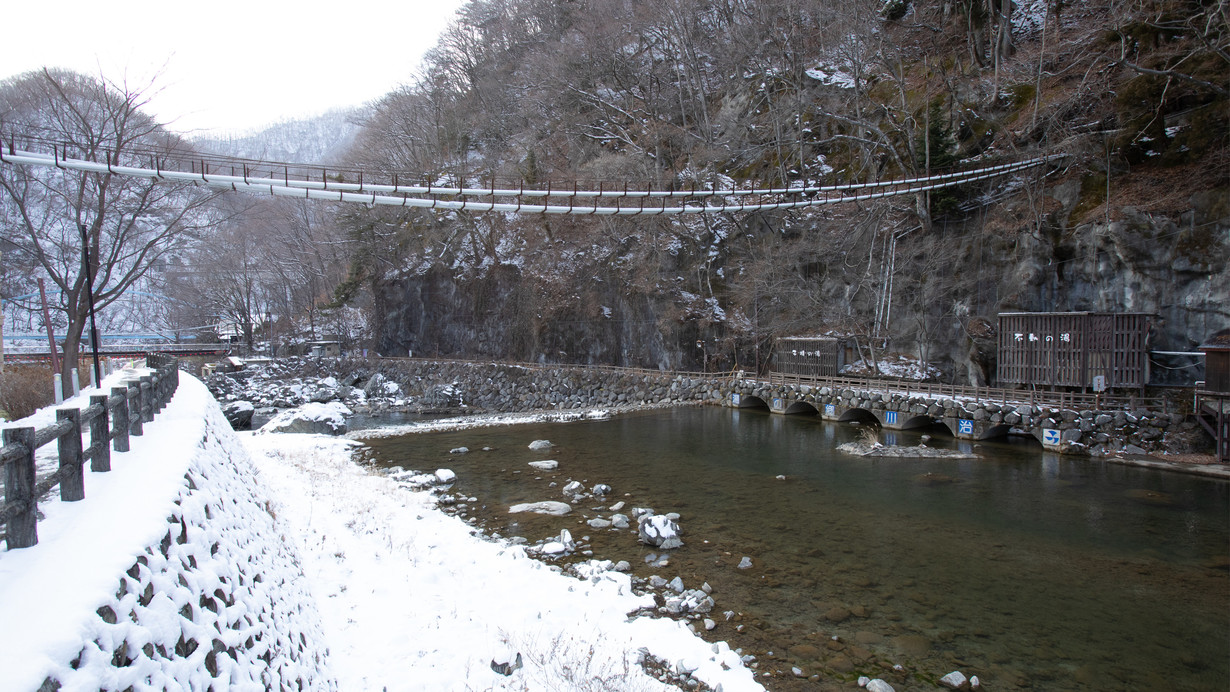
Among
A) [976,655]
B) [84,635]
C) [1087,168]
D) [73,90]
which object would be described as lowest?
[976,655]

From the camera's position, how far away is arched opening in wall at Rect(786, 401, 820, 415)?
86.2 feet

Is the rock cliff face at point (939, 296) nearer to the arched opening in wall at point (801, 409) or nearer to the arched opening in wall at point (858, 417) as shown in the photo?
the arched opening in wall at point (858, 417)

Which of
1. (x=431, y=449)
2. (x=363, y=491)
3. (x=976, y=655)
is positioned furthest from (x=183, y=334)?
(x=976, y=655)

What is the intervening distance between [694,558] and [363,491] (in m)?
7.25

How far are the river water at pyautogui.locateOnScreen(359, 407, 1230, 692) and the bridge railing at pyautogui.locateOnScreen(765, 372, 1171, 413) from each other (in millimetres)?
2165

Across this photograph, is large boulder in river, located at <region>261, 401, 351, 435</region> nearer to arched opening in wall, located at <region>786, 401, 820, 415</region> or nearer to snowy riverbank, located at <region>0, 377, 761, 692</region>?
snowy riverbank, located at <region>0, 377, 761, 692</region>

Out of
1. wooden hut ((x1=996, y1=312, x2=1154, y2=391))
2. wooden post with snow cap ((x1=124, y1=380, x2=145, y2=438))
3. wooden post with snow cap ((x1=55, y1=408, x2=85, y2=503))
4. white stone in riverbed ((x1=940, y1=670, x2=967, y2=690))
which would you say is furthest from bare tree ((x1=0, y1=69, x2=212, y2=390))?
wooden hut ((x1=996, y1=312, x2=1154, y2=391))

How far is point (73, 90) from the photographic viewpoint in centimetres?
1720

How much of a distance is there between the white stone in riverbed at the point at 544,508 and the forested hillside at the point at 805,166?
1564 centimetres

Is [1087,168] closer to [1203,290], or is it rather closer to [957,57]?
[1203,290]

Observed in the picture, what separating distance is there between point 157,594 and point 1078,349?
23.4 m

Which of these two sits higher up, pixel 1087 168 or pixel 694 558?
pixel 1087 168

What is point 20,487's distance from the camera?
3.44m

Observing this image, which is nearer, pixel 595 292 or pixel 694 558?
pixel 694 558
